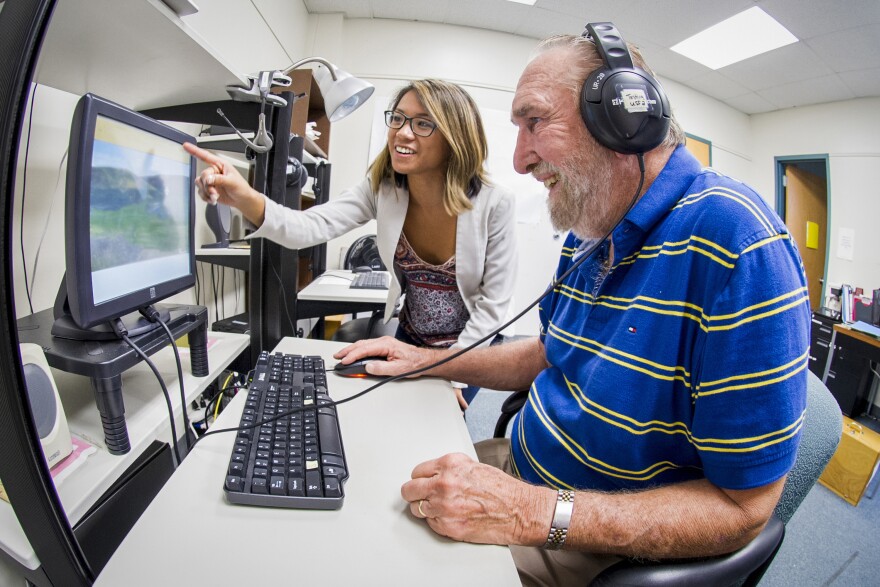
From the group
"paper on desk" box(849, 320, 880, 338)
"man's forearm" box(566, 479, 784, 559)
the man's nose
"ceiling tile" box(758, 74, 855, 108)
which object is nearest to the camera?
"man's forearm" box(566, 479, 784, 559)

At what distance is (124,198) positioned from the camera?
54 cm

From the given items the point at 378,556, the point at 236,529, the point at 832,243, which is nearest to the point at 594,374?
the point at 378,556

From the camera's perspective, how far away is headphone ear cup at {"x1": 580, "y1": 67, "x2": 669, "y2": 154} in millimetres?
550

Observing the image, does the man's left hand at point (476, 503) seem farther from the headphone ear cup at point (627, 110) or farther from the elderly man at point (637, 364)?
the headphone ear cup at point (627, 110)

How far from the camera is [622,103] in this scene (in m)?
0.55

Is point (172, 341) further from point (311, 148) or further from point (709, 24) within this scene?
point (709, 24)

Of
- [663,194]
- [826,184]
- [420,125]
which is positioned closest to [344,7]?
[420,125]

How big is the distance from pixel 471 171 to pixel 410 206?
0.78 feet

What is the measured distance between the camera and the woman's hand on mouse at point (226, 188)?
2.59 feet

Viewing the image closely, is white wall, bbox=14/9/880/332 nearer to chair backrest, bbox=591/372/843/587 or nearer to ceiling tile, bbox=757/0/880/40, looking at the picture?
ceiling tile, bbox=757/0/880/40

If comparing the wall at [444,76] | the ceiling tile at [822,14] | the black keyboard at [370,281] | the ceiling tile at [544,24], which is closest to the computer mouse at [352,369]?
the black keyboard at [370,281]

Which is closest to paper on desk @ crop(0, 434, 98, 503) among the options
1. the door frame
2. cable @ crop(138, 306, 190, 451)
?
cable @ crop(138, 306, 190, 451)

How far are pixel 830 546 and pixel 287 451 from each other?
210 cm

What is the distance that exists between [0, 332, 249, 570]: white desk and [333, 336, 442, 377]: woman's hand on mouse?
253 mm
